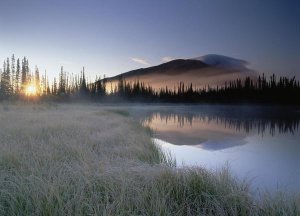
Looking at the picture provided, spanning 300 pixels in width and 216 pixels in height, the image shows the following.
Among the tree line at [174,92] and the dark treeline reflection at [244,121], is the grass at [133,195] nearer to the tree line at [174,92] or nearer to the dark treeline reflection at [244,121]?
the dark treeline reflection at [244,121]

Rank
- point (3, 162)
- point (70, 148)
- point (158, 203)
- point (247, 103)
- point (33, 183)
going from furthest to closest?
point (247, 103)
point (70, 148)
point (3, 162)
point (33, 183)
point (158, 203)

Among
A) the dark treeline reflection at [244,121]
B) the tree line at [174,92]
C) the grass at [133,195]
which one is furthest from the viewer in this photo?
the tree line at [174,92]

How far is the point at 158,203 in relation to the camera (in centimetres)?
349

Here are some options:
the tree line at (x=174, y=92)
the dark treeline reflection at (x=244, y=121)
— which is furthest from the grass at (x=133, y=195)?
the tree line at (x=174, y=92)

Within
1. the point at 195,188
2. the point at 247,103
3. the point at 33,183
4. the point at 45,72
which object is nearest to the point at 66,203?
the point at 33,183

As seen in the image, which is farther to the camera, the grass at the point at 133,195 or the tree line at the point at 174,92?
the tree line at the point at 174,92

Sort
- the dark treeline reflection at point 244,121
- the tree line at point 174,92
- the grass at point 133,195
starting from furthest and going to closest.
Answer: the tree line at point 174,92
the dark treeline reflection at point 244,121
the grass at point 133,195

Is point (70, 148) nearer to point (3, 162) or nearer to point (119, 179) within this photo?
point (3, 162)

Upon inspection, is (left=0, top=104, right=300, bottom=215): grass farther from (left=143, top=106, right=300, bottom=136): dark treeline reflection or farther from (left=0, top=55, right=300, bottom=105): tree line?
(left=0, top=55, right=300, bottom=105): tree line

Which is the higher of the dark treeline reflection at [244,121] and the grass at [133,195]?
the grass at [133,195]

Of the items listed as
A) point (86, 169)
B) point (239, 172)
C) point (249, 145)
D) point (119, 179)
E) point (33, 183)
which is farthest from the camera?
point (249, 145)

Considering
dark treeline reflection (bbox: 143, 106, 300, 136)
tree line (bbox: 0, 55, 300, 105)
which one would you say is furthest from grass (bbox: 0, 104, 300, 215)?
tree line (bbox: 0, 55, 300, 105)

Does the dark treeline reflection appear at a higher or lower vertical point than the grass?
lower

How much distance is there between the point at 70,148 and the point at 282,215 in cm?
557
